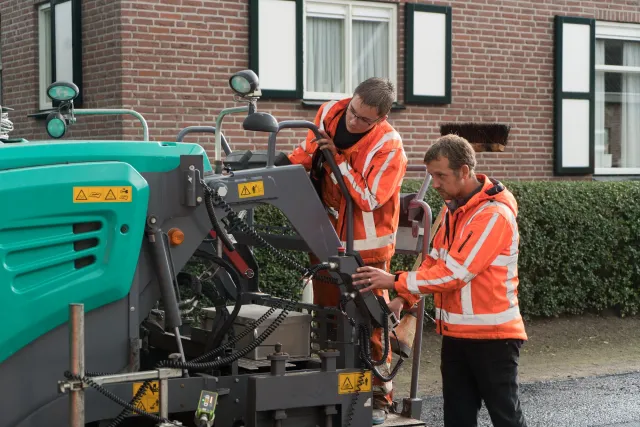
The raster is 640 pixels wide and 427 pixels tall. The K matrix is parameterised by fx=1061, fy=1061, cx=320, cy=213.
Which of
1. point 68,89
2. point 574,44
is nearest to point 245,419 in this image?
point 68,89

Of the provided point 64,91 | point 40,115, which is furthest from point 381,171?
point 40,115

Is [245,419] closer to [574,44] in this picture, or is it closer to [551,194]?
[551,194]

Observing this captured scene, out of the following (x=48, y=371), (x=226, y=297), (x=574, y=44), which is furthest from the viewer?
(x=574, y=44)

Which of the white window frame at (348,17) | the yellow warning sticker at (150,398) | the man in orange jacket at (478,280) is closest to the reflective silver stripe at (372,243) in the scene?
the man in orange jacket at (478,280)

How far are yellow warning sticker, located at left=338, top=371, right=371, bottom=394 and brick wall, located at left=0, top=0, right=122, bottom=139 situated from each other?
6566 mm

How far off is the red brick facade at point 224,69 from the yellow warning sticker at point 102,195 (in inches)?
265

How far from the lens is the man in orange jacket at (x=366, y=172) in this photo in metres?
4.92

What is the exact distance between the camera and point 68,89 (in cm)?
472

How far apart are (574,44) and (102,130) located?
618 cm

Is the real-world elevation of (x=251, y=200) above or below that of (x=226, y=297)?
above

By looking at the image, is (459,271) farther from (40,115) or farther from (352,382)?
(40,115)

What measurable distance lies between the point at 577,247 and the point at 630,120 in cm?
456

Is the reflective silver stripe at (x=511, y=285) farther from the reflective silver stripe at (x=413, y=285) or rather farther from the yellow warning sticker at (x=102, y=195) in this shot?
the yellow warning sticker at (x=102, y=195)

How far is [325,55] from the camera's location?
12.0m
